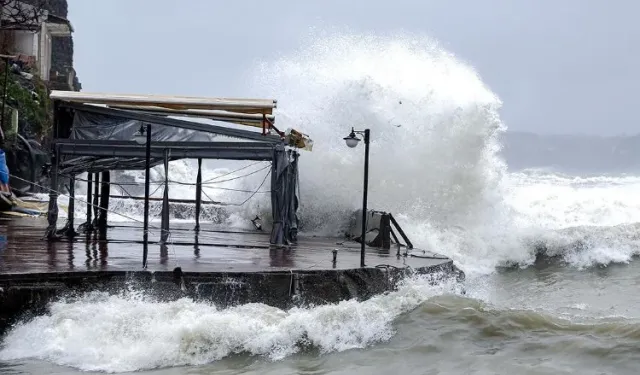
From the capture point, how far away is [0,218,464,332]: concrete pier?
30.2 feet

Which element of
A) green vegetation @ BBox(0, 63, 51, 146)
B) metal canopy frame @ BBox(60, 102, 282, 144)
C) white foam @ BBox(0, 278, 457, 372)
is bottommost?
white foam @ BBox(0, 278, 457, 372)

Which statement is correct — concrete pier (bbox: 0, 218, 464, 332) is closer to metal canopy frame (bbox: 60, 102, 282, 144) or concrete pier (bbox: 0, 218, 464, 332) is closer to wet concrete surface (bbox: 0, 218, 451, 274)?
wet concrete surface (bbox: 0, 218, 451, 274)

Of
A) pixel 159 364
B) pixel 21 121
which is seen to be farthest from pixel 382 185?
pixel 21 121

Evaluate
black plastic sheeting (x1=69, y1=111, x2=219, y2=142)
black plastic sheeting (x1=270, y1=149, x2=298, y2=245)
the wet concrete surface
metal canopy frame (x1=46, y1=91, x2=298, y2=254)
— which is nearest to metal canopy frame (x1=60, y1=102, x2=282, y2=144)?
metal canopy frame (x1=46, y1=91, x2=298, y2=254)

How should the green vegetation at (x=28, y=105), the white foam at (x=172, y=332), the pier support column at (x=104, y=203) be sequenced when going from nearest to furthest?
the white foam at (x=172, y=332)
the pier support column at (x=104, y=203)
the green vegetation at (x=28, y=105)

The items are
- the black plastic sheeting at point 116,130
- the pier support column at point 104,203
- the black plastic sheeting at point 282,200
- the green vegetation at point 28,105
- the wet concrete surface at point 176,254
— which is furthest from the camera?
the green vegetation at point 28,105

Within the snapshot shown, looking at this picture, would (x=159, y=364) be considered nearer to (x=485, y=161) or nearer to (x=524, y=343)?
(x=524, y=343)

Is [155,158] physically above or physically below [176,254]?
above

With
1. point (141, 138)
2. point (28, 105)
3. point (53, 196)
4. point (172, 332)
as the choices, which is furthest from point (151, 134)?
point (28, 105)

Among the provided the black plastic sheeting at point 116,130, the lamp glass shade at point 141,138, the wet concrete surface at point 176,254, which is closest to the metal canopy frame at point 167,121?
the black plastic sheeting at point 116,130

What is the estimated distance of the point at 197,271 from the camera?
9.97 metres

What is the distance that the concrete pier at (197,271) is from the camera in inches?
363

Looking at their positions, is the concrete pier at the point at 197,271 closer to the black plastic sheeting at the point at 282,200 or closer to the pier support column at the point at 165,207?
the pier support column at the point at 165,207

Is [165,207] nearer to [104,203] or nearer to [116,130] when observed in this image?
[116,130]
